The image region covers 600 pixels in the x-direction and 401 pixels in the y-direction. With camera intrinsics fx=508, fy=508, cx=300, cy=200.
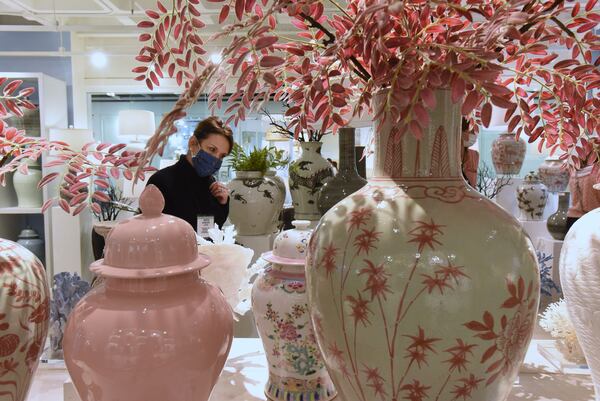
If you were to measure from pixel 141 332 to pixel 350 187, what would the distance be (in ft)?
3.35

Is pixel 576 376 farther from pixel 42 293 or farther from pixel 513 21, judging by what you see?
pixel 42 293

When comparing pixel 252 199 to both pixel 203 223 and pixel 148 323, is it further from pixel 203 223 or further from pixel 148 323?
pixel 148 323

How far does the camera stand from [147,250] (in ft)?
1.95

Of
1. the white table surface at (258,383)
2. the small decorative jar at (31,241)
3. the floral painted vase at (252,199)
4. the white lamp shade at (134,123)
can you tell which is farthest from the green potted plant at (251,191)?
the white lamp shade at (134,123)

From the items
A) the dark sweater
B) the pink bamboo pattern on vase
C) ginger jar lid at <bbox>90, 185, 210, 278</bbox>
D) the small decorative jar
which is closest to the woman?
the dark sweater

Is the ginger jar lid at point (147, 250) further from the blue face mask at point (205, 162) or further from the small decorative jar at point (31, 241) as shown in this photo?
the small decorative jar at point (31, 241)

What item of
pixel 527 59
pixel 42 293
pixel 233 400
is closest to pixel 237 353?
pixel 233 400

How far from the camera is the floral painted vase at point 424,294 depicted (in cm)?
53

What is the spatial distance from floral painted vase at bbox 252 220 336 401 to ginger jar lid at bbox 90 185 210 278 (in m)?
Answer: 0.30

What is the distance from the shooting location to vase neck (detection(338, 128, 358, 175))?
4.45ft

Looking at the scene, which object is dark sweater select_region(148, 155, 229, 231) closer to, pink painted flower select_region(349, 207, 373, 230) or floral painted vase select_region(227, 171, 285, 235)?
floral painted vase select_region(227, 171, 285, 235)

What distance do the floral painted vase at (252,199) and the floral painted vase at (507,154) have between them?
5.36 feet

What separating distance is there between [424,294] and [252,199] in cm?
204

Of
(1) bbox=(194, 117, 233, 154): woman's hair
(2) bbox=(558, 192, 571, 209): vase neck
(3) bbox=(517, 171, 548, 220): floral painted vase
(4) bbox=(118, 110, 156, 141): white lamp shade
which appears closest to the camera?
(1) bbox=(194, 117, 233, 154): woman's hair
